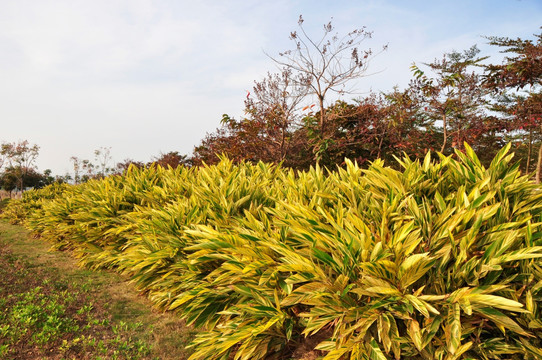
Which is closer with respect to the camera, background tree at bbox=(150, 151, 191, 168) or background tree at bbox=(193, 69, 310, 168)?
background tree at bbox=(193, 69, 310, 168)

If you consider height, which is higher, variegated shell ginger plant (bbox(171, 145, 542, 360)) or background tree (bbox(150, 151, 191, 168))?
background tree (bbox(150, 151, 191, 168))

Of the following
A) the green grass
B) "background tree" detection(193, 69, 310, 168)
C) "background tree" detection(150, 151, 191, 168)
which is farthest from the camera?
"background tree" detection(150, 151, 191, 168)

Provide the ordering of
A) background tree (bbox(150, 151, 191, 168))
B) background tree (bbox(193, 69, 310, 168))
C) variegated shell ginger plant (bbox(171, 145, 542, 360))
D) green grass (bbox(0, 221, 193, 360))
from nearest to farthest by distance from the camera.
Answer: variegated shell ginger plant (bbox(171, 145, 542, 360)) → green grass (bbox(0, 221, 193, 360)) → background tree (bbox(193, 69, 310, 168)) → background tree (bbox(150, 151, 191, 168))

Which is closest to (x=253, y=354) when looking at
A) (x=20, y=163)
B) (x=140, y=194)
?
(x=140, y=194)

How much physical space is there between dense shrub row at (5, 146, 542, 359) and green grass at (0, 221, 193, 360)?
14.4 inches

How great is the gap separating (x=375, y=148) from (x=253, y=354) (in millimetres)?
10556

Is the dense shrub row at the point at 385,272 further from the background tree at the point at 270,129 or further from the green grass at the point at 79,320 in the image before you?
the background tree at the point at 270,129

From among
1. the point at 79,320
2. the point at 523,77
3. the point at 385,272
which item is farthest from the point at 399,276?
the point at 523,77

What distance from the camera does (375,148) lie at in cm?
1236

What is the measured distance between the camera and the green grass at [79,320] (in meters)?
3.20

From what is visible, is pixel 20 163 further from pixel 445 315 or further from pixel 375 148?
pixel 445 315

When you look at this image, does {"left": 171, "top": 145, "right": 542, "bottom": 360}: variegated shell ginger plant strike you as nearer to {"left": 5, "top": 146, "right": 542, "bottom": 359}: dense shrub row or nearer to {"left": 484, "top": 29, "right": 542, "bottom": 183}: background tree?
{"left": 5, "top": 146, "right": 542, "bottom": 359}: dense shrub row

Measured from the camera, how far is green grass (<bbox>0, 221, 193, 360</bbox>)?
320 cm

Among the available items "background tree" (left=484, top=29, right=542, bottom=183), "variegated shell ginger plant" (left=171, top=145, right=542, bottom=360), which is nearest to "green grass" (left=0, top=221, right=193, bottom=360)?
"variegated shell ginger plant" (left=171, top=145, right=542, bottom=360)
